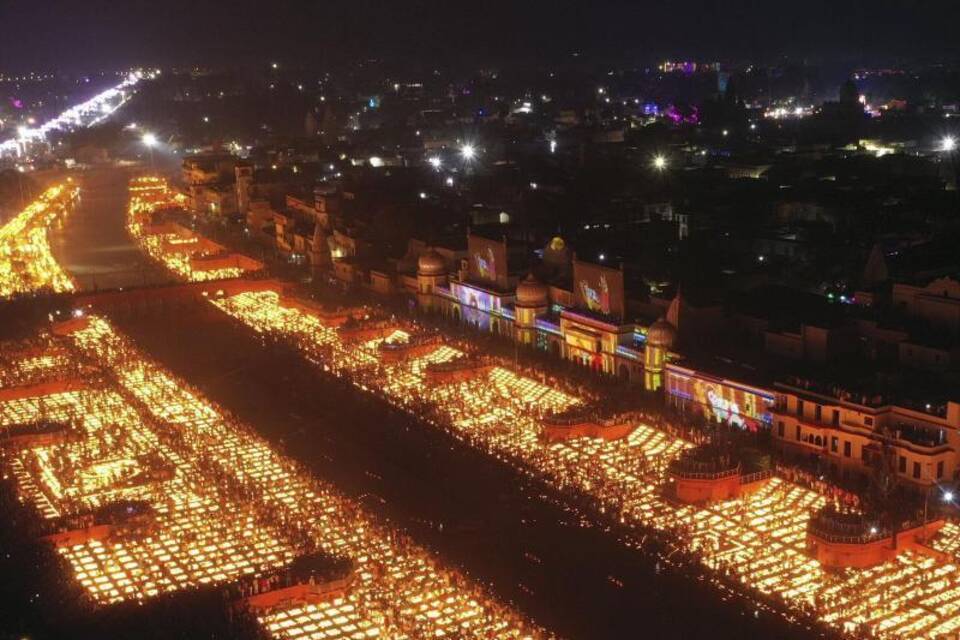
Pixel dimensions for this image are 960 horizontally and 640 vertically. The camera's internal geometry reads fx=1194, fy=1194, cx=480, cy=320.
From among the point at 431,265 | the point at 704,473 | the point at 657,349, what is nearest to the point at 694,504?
the point at 704,473

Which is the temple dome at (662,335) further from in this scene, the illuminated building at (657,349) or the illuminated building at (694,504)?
the illuminated building at (694,504)

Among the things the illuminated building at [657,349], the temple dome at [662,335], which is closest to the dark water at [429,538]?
the illuminated building at [657,349]

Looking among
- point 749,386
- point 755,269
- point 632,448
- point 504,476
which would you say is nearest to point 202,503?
point 504,476

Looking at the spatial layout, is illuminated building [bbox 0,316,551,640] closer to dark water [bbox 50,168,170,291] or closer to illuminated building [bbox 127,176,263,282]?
illuminated building [bbox 127,176,263,282]

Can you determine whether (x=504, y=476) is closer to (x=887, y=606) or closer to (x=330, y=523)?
(x=330, y=523)

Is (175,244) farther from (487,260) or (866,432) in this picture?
(866,432)

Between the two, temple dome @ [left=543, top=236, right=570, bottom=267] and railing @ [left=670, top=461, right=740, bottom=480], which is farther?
temple dome @ [left=543, top=236, right=570, bottom=267]

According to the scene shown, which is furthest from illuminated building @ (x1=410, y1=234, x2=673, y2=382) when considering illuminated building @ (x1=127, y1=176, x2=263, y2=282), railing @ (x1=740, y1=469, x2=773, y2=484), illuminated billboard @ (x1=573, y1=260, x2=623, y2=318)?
illuminated building @ (x1=127, y1=176, x2=263, y2=282)
